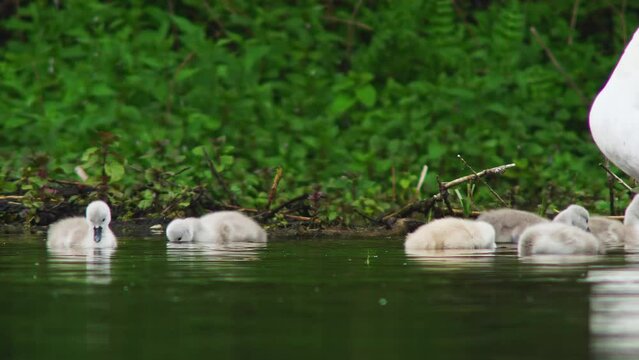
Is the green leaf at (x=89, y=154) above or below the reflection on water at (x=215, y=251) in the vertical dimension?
above

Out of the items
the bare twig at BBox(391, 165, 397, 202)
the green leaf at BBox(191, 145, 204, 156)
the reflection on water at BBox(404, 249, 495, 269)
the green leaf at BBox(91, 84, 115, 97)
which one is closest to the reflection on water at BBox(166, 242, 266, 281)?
the reflection on water at BBox(404, 249, 495, 269)

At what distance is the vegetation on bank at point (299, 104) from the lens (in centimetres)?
1327

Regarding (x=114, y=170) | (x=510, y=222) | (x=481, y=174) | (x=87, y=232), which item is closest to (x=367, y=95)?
(x=114, y=170)

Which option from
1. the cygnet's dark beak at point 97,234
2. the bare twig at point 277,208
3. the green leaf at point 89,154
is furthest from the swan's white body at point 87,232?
the green leaf at point 89,154

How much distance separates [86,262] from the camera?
8.89 m

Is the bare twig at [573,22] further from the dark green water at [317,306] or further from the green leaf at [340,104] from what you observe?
the dark green water at [317,306]

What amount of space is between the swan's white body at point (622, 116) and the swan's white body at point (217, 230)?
2710 mm

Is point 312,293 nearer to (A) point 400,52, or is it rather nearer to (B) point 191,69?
(B) point 191,69

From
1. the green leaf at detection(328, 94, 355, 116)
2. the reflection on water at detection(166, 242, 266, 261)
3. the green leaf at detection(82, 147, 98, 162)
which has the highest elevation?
the green leaf at detection(328, 94, 355, 116)

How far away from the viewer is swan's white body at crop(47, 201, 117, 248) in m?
10.5

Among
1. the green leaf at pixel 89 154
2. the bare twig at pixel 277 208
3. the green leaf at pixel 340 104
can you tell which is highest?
the green leaf at pixel 340 104

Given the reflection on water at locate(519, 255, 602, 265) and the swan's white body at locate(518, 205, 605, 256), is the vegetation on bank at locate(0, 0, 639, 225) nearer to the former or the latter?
the swan's white body at locate(518, 205, 605, 256)

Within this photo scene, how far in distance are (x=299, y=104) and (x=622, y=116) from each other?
8089 mm

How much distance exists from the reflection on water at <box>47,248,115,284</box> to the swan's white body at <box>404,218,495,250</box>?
5.99ft
